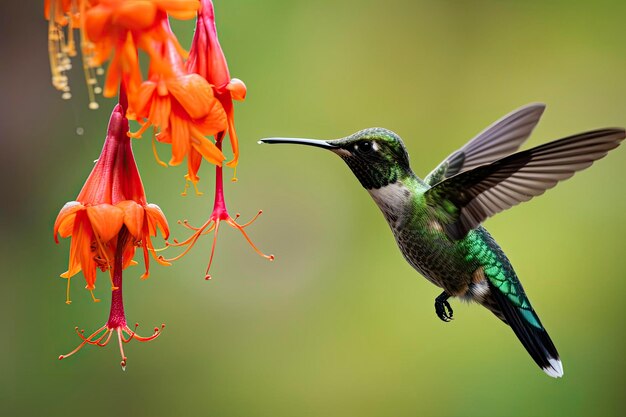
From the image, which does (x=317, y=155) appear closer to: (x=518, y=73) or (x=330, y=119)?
(x=330, y=119)

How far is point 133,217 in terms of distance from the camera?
111 cm

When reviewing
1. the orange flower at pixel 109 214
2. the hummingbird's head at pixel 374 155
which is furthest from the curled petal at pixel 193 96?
the hummingbird's head at pixel 374 155

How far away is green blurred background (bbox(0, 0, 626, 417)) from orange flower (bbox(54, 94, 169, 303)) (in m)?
1.84

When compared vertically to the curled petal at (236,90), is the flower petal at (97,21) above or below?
above

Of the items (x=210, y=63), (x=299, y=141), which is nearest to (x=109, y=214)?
(x=210, y=63)

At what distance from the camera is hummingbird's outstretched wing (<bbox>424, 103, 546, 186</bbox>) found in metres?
1.89

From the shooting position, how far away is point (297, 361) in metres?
3.21

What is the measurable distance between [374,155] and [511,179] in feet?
0.88

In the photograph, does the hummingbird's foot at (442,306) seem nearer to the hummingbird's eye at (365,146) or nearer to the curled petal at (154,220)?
the hummingbird's eye at (365,146)

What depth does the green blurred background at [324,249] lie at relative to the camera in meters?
→ 3.05

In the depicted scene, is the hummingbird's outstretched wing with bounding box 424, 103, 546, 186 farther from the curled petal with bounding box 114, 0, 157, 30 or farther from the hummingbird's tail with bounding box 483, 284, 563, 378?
the curled petal with bounding box 114, 0, 157, 30

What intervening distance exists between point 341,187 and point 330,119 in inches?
11.5

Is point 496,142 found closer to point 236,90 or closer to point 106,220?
point 236,90

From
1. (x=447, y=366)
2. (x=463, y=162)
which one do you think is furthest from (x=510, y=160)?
(x=447, y=366)
